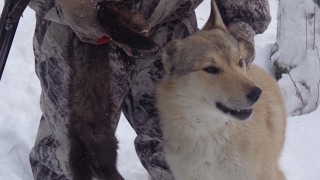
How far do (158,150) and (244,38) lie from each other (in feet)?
3.39

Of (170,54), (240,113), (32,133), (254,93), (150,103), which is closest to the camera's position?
→ (254,93)

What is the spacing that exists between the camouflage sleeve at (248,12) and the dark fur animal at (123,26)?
1.04m

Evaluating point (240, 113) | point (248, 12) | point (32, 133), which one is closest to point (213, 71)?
point (240, 113)

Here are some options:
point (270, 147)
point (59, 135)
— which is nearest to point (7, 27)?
point (59, 135)

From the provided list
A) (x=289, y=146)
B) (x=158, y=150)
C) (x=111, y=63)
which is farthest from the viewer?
(x=289, y=146)

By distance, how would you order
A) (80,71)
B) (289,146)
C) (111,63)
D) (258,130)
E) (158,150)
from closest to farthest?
(80,71), (111,63), (258,130), (158,150), (289,146)

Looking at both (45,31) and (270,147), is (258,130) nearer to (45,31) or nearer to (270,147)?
(270,147)

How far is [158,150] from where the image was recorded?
144 inches

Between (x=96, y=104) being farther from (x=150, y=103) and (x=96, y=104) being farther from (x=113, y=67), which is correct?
(x=150, y=103)

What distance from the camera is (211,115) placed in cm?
310

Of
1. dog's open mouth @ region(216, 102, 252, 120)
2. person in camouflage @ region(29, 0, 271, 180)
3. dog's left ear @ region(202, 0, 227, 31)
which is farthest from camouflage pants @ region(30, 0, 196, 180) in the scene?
dog's open mouth @ region(216, 102, 252, 120)

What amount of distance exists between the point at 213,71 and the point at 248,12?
22.6 inches

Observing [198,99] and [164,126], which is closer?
[198,99]

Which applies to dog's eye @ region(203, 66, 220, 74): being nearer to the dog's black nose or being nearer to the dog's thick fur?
the dog's thick fur
